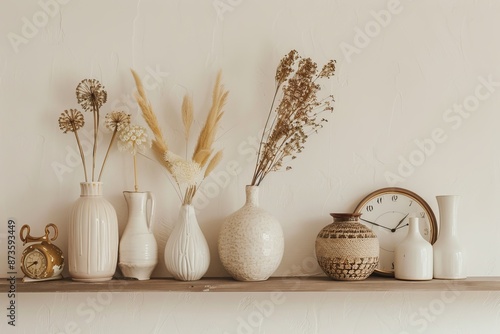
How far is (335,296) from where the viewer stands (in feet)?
5.15

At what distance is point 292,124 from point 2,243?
863 mm

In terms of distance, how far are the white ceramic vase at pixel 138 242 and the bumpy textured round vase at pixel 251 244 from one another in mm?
186

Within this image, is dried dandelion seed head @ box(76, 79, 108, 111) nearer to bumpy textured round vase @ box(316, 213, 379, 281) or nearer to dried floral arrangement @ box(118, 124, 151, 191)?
dried floral arrangement @ box(118, 124, 151, 191)

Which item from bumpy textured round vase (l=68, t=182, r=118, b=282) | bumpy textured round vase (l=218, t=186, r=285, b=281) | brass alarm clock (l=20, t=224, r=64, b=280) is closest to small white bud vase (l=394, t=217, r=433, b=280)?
bumpy textured round vase (l=218, t=186, r=285, b=281)

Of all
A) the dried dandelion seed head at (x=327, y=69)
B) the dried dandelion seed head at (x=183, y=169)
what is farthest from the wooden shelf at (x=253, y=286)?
the dried dandelion seed head at (x=327, y=69)

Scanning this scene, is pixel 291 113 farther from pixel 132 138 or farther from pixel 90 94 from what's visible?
pixel 90 94

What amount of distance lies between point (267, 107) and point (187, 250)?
0.46 m

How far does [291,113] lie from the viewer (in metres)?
1.51

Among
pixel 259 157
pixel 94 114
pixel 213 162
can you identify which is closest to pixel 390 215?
pixel 259 157

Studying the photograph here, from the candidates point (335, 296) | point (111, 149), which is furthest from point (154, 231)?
point (335, 296)

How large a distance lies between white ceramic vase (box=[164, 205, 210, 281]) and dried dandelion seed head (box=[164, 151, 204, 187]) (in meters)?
0.07

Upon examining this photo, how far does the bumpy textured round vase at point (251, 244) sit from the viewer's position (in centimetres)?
143

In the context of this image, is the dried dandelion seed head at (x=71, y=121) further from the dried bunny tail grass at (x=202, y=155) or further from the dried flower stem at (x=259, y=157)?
the dried flower stem at (x=259, y=157)

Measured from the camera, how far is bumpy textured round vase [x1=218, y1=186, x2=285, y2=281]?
1.43 meters
